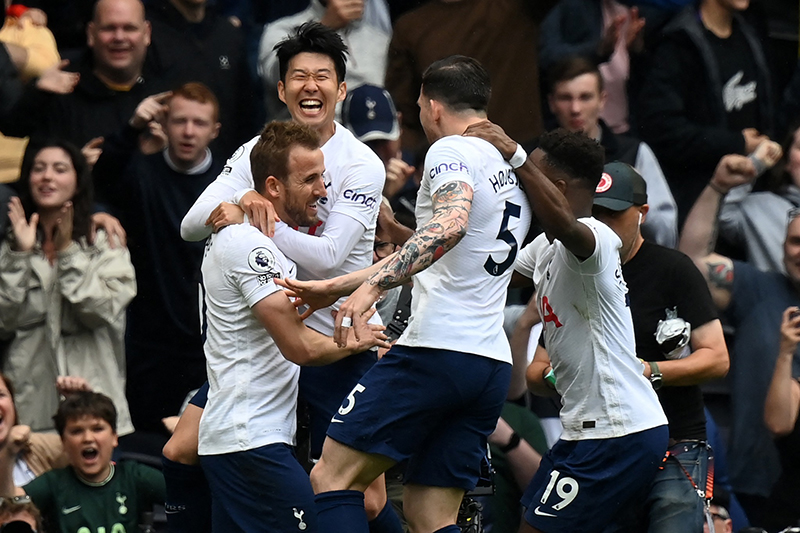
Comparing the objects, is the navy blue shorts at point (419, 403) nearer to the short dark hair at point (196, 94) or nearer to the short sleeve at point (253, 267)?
the short sleeve at point (253, 267)

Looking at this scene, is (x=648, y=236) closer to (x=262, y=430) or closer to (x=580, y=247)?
(x=580, y=247)

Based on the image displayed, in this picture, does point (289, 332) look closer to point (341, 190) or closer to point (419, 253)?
point (419, 253)

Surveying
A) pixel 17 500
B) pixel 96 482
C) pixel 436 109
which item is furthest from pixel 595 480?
pixel 17 500

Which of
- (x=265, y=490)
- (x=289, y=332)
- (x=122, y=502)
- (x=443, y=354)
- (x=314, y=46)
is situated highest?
(x=314, y=46)

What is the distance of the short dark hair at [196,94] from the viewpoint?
327 inches

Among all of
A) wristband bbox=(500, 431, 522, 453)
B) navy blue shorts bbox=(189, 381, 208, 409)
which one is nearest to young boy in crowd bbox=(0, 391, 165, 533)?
navy blue shorts bbox=(189, 381, 208, 409)

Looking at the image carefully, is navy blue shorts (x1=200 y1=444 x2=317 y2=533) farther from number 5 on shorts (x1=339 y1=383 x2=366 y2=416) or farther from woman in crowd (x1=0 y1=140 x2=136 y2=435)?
woman in crowd (x1=0 y1=140 x2=136 y2=435)

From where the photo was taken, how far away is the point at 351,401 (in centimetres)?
535

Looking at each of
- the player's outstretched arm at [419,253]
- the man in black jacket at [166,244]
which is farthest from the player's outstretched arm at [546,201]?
the man in black jacket at [166,244]

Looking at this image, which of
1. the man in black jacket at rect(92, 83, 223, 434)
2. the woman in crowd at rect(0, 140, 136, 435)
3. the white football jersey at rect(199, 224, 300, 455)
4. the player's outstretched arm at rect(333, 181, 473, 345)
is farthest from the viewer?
the man in black jacket at rect(92, 83, 223, 434)

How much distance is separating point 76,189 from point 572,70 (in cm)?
310

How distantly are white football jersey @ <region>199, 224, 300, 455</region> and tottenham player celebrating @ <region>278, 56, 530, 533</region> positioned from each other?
21 centimetres

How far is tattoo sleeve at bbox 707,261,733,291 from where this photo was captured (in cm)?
836

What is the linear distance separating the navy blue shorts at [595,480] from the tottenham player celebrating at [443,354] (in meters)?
0.41
